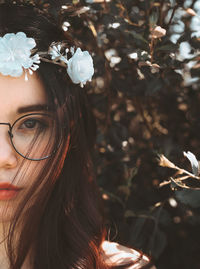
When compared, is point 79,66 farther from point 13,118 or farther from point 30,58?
point 13,118

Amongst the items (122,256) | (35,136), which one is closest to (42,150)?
(35,136)

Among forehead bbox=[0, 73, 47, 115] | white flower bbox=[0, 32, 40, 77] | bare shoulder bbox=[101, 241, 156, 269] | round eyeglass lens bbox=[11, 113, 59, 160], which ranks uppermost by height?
white flower bbox=[0, 32, 40, 77]

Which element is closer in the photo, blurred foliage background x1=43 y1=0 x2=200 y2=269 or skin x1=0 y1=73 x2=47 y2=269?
skin x1=0 y1=73 x2=47 y2=269

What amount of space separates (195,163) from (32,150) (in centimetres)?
52

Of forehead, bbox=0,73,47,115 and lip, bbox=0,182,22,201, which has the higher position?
forehead, bbox=0,73,47,115

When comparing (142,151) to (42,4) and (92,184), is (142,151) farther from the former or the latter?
(42,4)

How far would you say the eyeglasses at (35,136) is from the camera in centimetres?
116

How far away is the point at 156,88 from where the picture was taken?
4.90 ft

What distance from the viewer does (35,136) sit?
3.90 feet

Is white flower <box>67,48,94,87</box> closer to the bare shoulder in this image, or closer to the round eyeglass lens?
the round eyeglass lens

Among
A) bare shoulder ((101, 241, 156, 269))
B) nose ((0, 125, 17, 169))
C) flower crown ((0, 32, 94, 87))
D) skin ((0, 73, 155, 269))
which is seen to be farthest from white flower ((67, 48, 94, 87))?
bare shoulder ((101, 241, 156, 269))

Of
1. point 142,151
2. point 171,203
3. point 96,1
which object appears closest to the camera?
point 96,1

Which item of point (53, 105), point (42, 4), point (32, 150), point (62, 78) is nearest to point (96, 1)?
point (42, 4)

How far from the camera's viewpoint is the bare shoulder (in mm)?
1363
